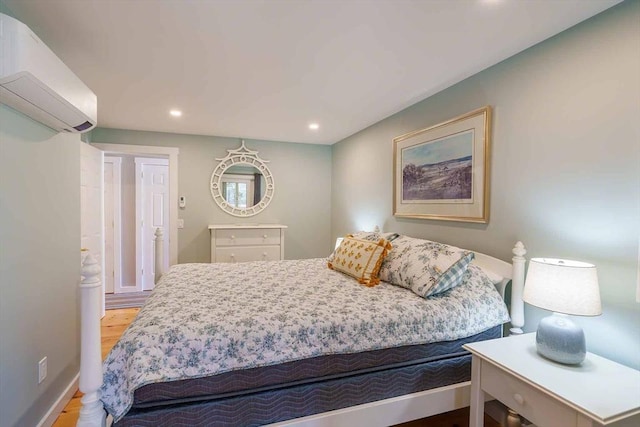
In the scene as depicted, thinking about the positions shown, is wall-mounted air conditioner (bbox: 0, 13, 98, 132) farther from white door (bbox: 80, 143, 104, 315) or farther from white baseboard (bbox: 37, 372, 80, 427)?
white baseboard (bbox: 37, 372, 80, 427)

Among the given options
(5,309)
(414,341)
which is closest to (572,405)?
(414,341)

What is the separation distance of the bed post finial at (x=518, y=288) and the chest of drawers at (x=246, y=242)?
283 centimetres

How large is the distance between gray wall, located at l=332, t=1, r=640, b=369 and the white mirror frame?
9.05 feet

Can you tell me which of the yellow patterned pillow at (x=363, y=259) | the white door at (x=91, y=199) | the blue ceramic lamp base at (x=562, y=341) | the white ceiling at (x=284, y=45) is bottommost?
the blue ceramic lamp base at (x=562, y=341)

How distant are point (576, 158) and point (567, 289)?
0.76 m

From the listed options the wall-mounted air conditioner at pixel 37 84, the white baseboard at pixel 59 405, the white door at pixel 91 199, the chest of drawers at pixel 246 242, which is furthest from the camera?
the chest of drawers at pixel 246 242

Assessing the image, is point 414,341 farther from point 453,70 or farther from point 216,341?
point 453,70

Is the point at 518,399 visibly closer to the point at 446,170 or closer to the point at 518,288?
the point at 518,288

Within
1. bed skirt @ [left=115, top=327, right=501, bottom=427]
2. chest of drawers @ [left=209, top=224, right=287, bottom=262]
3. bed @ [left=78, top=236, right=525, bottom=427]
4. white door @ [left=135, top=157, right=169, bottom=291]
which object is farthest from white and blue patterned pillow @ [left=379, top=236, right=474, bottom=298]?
white door @ [left=135, top=157, right=169, bottom=291]

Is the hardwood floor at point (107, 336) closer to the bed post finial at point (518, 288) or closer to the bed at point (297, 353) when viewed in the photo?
the bed at point (297, 353)

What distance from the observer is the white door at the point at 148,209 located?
4.68 meters

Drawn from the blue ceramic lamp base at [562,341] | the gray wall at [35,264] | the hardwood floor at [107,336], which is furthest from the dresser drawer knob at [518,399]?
the hardwood floor at [107,336]

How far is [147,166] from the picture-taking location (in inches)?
184

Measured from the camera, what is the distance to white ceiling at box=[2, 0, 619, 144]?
1.53 m
